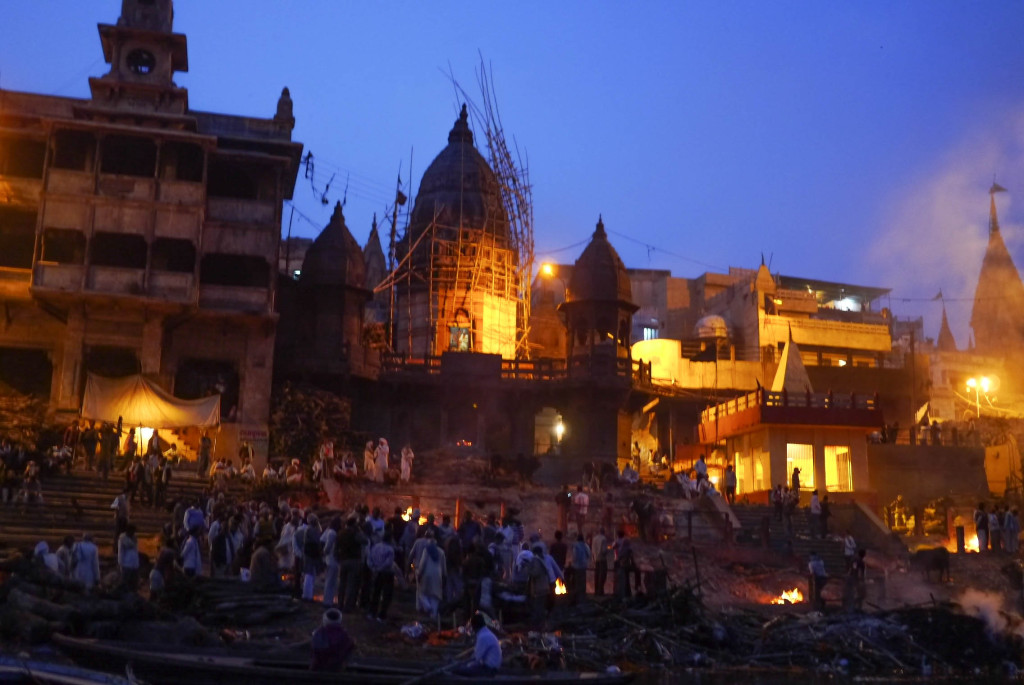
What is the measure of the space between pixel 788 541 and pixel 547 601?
10715 millimetres

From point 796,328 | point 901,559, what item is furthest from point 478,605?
point 796,328

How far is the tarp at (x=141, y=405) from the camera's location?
96.6 feet

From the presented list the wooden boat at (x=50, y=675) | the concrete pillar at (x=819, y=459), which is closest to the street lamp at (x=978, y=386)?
the concrete pillar at (x=819, y=459)

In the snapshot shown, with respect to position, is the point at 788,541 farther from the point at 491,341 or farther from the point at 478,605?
the point at 491,341

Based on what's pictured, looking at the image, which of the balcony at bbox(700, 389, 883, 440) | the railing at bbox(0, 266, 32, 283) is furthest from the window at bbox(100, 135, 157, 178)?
the balcony at bbox(700, 389, 883, 440)

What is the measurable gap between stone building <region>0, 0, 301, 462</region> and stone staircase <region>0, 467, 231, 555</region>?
274 inches

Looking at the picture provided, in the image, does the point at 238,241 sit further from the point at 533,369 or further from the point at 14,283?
the point at 533,369

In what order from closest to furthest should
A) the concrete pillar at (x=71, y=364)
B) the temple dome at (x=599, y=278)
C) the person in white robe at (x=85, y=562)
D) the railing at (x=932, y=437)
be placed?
the person in white robe at (x=85, y=562) < the concrete pillar at (x=71, y=364) < the railing at (x=932, y=437) < the temple dome at (x=599, y=278)

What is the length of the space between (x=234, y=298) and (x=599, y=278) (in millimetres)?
14116

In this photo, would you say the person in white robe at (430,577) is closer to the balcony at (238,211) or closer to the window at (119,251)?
the balcony at (238,211)

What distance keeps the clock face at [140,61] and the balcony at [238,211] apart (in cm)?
564

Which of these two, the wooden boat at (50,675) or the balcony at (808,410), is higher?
the balcony at (808,410)

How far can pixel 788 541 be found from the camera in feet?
84.7

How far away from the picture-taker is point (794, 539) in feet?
88.2
